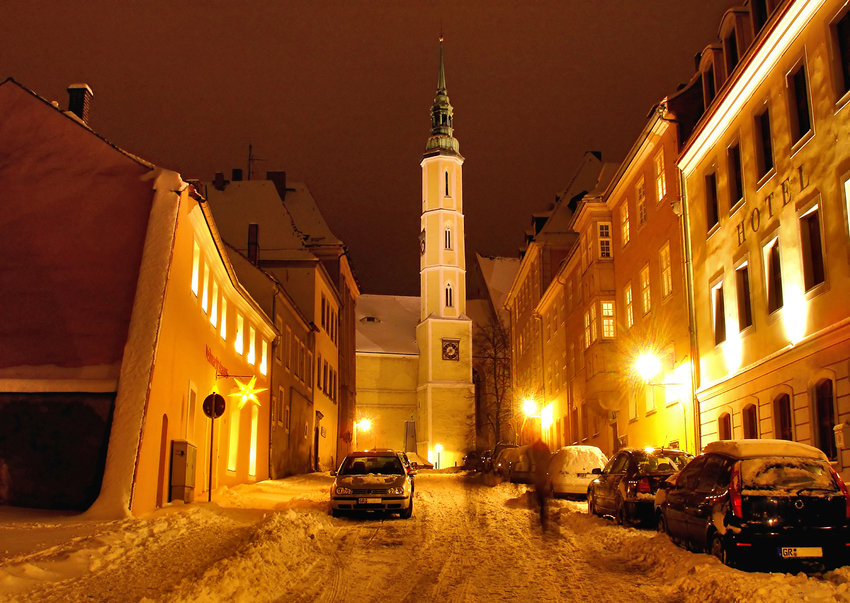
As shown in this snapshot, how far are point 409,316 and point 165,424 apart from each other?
80.0 metres

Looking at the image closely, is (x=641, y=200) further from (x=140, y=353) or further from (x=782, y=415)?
(x=140, y=353)

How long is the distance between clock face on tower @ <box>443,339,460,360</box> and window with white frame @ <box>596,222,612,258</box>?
154 ft

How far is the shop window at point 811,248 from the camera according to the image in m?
18.3

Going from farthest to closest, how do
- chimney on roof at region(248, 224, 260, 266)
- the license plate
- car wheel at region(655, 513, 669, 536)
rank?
chimney on roof at region(248, 224, 260, 266) < car wheel at region(655, 513, 669, 536) < the license plate

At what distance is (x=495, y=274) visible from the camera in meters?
99.7

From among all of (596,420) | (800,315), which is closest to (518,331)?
(596,420)

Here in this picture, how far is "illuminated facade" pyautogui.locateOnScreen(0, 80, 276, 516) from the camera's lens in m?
17.0

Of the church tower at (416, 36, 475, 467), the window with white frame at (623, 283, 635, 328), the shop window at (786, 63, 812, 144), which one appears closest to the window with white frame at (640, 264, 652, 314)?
the window with white frame at (623, 283, 635, 328)

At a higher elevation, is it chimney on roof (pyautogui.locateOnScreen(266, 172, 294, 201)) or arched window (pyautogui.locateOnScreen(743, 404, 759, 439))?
chimney on roof (pyautogui.locateOnScreen(266, 172, 294, 201))

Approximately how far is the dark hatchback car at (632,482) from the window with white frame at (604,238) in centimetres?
1925

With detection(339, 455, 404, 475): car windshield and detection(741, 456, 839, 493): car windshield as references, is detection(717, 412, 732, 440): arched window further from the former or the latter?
detection(741, 456, 839, 493): car windshield

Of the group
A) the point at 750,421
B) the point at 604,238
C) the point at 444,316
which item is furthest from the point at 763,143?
the point at 444,316

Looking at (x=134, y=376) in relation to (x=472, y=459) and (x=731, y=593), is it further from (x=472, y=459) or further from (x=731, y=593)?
(x=472, y=459)

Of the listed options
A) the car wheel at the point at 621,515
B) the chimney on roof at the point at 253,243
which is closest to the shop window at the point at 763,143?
the car wheel at the point at 621,515
